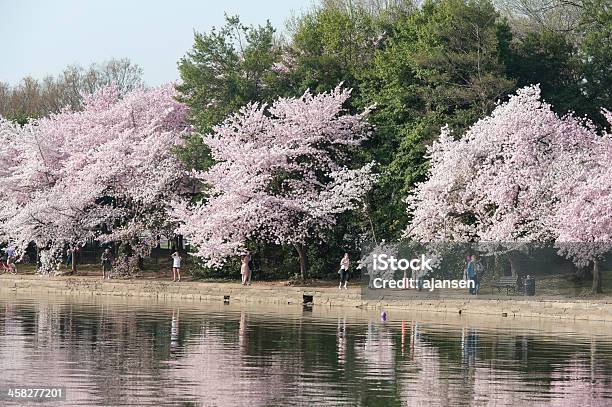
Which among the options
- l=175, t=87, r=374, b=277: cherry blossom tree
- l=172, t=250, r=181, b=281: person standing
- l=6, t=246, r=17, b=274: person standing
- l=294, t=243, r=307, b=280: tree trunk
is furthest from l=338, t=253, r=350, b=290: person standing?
l=6, t=246, r=17, b=274: person standing

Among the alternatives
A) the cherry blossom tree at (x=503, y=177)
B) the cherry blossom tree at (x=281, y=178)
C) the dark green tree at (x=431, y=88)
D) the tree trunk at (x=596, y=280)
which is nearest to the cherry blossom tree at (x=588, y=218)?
the tree trunk at (x=596, y=280)

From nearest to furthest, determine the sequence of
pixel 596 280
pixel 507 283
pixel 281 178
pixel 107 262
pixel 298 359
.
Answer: pixel 298 359
pixel 596 280
pixel 507 283
pixel 281 178
pixel 107 262

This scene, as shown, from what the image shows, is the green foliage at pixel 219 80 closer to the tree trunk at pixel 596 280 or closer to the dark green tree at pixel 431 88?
the dark green tree at pixel 431 88

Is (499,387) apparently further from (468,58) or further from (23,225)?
(23,225)

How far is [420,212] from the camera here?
176 ft

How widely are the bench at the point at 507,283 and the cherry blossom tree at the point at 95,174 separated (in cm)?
2044

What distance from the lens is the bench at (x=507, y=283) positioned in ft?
161

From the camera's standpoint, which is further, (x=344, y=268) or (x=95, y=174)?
(x=95, y=174)

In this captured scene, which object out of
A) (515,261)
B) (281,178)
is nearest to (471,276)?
(515,261)

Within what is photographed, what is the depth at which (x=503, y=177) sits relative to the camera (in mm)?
51781

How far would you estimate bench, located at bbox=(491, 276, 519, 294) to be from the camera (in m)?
49.0

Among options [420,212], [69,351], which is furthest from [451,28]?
[69,351]

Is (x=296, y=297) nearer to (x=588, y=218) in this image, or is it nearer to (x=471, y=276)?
(x=471, y=276)

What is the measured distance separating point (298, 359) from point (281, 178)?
31862 mm
